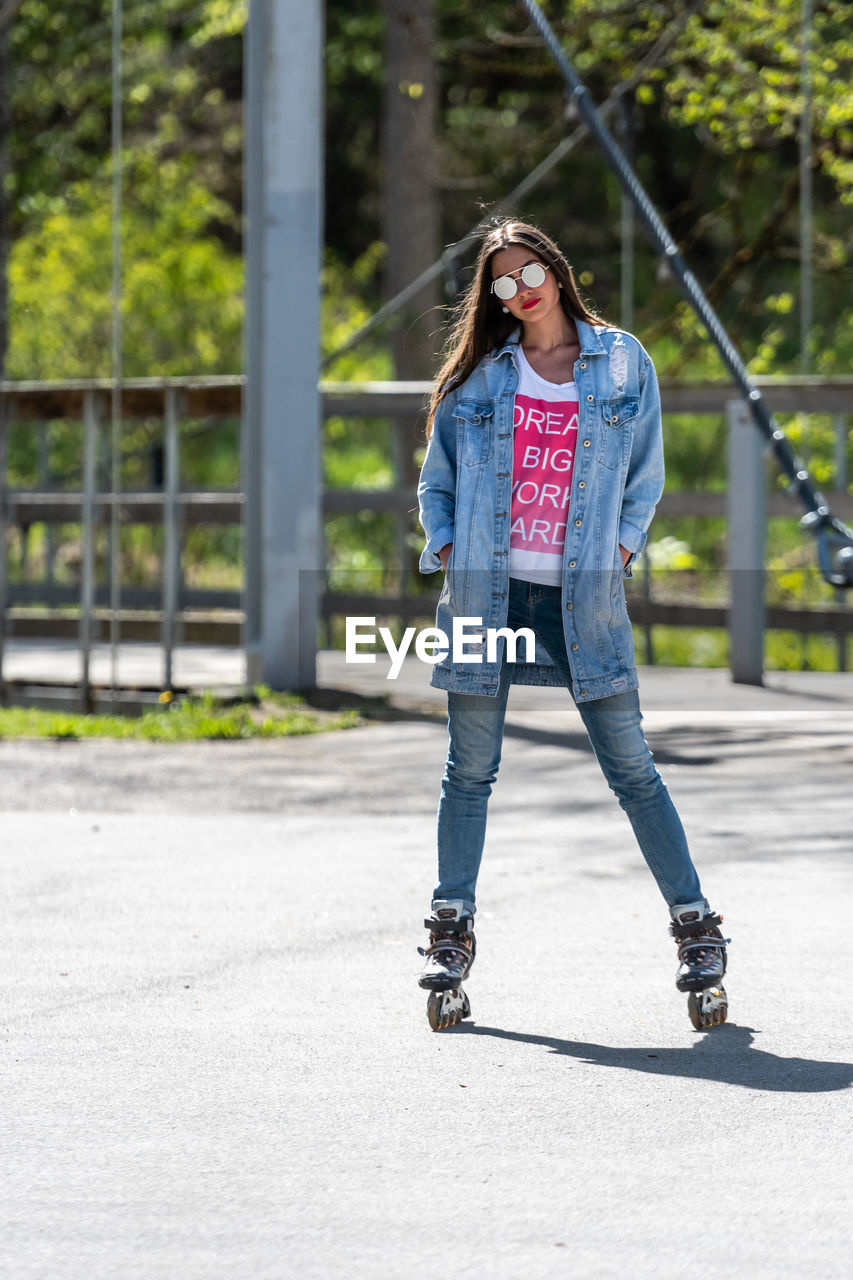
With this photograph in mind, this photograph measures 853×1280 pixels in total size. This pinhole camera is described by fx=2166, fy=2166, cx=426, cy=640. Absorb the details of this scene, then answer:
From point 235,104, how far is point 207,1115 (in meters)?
24.2

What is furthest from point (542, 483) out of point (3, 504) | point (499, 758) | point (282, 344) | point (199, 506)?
point (199, 506)

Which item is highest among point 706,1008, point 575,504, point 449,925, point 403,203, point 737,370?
point 403,203

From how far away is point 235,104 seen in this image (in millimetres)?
27016

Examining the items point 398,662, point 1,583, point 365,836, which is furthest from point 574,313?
point 1,583

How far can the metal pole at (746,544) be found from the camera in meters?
11.1

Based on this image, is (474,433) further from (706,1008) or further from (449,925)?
(706,1008)

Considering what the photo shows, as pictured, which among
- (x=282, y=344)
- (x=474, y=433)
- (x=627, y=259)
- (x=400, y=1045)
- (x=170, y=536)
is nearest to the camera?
(x=400, y=1045)

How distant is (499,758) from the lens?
493cm

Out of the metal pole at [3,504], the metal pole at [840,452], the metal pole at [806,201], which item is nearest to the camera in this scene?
the metal pole at [3,504]

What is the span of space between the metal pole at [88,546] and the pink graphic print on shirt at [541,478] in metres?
6.90

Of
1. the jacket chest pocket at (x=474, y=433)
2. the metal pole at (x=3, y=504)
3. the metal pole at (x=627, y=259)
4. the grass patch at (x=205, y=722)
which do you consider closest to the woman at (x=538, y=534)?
the jacket chest pocket at (x=474, y=433)

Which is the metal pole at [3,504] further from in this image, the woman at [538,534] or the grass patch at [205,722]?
the woman at [538,534]

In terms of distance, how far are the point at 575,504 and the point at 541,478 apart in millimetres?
109

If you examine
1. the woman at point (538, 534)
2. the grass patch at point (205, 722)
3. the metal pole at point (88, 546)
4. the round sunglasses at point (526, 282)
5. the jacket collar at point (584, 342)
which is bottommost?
the grass patch at point (205, 722)
